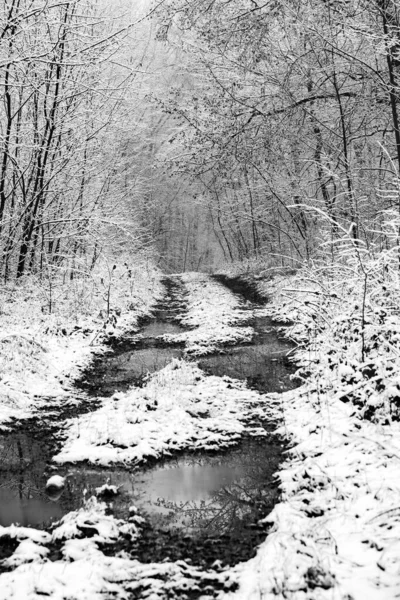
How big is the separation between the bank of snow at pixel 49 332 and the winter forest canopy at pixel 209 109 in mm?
919

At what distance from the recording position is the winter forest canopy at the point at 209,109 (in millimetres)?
8359

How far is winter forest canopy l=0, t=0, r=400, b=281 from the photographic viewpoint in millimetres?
8359

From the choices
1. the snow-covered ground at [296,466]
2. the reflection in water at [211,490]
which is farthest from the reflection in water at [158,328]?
the reflection in water at [211,490]

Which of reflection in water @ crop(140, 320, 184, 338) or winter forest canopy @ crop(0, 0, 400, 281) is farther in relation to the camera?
reflection in water @ crop(140, 320, 184, 338)

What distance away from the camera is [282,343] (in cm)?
1077

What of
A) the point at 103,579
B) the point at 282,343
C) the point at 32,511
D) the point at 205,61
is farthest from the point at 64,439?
the point at 205,61

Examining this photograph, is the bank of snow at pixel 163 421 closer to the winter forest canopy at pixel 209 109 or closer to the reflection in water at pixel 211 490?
the reflection in water at pixel 211 490

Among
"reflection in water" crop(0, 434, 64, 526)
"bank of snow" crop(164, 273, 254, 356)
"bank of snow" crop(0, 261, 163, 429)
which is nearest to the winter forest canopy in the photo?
"bank of snow" crop(0, 261, 163, 429)

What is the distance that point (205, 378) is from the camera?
8.25m

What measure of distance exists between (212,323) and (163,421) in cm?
675

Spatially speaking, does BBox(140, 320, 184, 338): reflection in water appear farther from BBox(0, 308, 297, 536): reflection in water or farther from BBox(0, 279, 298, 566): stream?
BBox(0, 308, 297, 536): reflection in water

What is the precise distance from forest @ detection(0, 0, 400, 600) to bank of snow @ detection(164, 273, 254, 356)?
0.12 metres

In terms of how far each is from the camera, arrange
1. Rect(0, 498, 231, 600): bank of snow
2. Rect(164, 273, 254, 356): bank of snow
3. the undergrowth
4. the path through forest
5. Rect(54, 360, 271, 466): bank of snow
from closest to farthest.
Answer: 1. Rect(0, 498, 231, 600): bank of snow
2. the path through forest
3. the undergrowth
4. Rect(54, 360, 271, 466): bank of snow
5. Rect(164, 273, 254, 356): bank of snow

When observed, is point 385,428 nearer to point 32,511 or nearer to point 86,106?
point 32,511
